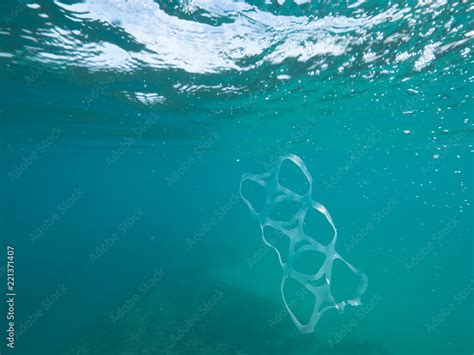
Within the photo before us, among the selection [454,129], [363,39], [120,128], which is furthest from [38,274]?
[454,129]

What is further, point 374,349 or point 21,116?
point 21,116

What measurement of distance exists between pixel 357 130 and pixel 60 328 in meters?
24.9

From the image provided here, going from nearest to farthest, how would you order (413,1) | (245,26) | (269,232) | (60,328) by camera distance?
(413,1), (245,26), (60,328), (269,232)

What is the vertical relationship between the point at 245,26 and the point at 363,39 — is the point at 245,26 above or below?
below

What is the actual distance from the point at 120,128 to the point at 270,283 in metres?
15.3

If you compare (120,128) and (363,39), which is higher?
(363,39)

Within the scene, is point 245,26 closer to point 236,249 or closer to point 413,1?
point 413,1

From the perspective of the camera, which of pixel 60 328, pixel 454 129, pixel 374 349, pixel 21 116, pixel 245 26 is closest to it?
pixel 245 26

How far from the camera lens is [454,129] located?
2550cm

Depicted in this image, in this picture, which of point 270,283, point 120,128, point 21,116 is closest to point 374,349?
point 270,283

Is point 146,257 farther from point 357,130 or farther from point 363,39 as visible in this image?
point 363,39

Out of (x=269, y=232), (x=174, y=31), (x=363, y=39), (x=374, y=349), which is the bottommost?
(x=269, y=232)

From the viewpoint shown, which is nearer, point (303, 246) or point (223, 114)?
point (303, 246)

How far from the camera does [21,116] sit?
18.3 metres
